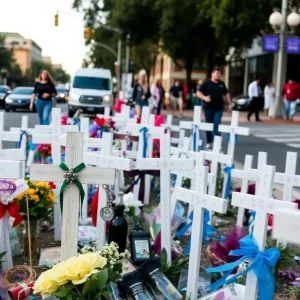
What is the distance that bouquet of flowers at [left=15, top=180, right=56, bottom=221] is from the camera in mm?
4961

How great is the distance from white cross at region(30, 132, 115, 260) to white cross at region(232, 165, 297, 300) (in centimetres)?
78

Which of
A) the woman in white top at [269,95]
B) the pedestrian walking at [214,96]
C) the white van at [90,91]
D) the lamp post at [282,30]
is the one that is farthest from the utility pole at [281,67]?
the pedestrian walking at [214,96]

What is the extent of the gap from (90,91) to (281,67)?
27.9 ft

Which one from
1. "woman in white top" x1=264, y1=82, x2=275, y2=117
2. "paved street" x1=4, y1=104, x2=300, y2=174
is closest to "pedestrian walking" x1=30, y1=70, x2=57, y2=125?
"paved street" x1=4, y1=104, x2=300, y2=174

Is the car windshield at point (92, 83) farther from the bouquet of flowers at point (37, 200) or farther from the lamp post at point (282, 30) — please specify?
the bouquet of flowers at point (37, 200)

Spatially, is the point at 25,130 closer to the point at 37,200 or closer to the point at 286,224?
the point at 37,200

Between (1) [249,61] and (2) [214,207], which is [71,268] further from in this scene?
(1) [249,61]

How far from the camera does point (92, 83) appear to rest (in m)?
29.7

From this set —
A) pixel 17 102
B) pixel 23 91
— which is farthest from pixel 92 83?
pixel 23 91

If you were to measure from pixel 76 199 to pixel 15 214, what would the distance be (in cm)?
102

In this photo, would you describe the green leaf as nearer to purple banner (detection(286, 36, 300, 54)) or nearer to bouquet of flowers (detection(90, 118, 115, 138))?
bouquet of flowers (detection(90, 118, 115, 138))

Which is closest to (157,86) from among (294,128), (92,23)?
(294,128)

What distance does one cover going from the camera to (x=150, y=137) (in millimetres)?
7477

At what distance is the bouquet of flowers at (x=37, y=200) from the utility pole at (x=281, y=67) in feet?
68.8
